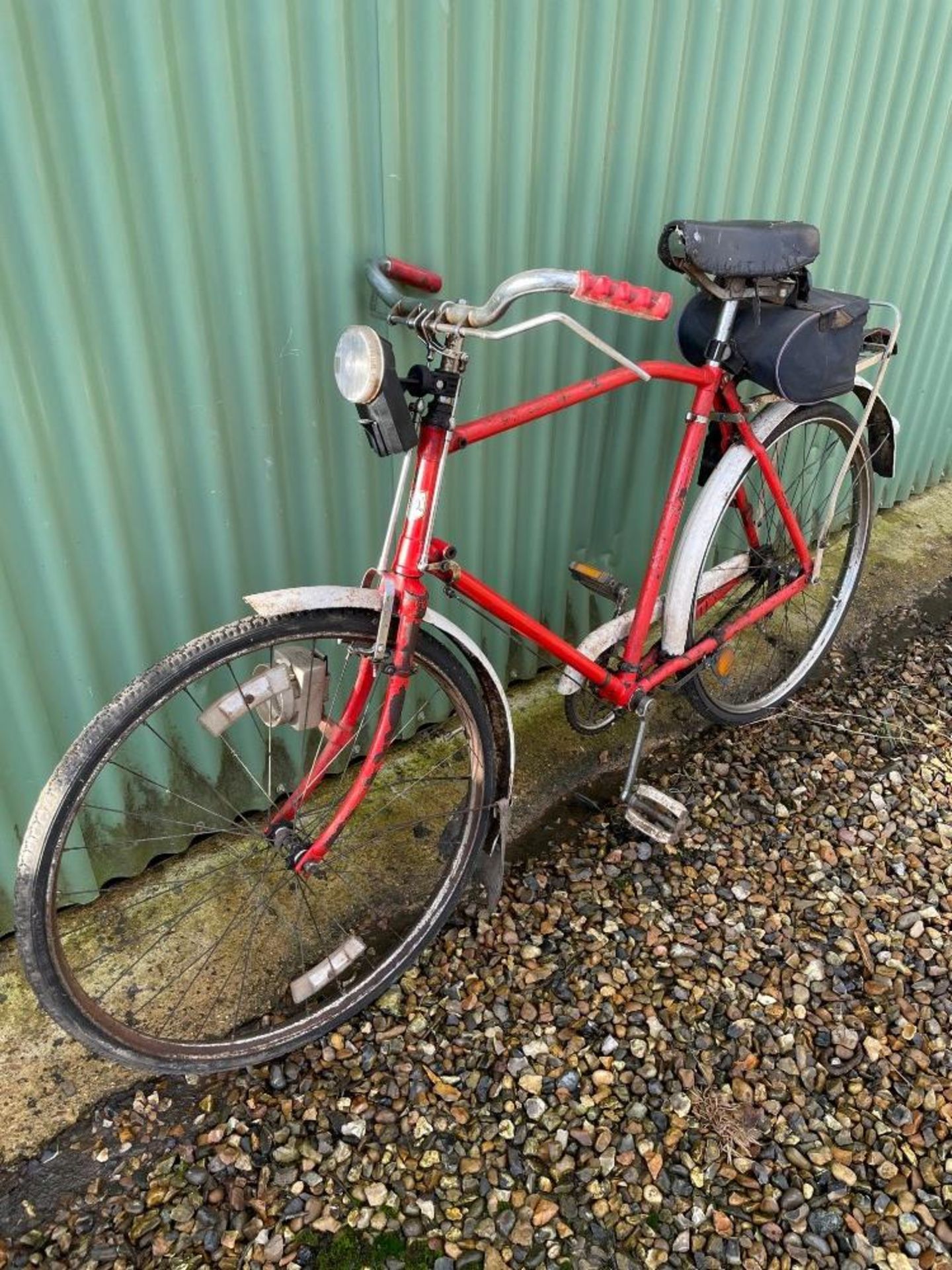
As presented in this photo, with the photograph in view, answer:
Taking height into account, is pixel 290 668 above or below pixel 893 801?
above

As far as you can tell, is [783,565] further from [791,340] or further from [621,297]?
[621,297]

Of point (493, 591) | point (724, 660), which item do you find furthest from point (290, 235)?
point (724, 660)

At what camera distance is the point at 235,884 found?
258 centimetres

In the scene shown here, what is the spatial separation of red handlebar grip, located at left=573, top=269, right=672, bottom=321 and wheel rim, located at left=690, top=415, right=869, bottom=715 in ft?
3.20

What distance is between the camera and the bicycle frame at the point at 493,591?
1905 millimetres

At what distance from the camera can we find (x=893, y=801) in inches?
A: 118

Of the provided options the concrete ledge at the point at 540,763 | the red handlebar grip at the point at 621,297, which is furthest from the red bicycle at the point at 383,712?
the concrete ledge at the point at 540,763

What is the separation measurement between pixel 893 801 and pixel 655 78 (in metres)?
2.39

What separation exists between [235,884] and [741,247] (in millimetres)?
2227

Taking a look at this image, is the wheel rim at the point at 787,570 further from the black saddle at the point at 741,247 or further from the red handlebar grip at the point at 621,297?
the red handlebar grip at the point at 621,297

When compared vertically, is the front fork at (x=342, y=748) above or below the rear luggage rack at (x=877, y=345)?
below

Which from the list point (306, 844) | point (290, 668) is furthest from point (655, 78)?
point (306, 844)

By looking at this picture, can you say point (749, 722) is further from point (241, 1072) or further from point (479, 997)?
point (241, 1072)

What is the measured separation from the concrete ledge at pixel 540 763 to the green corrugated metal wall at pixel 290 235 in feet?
1.08
